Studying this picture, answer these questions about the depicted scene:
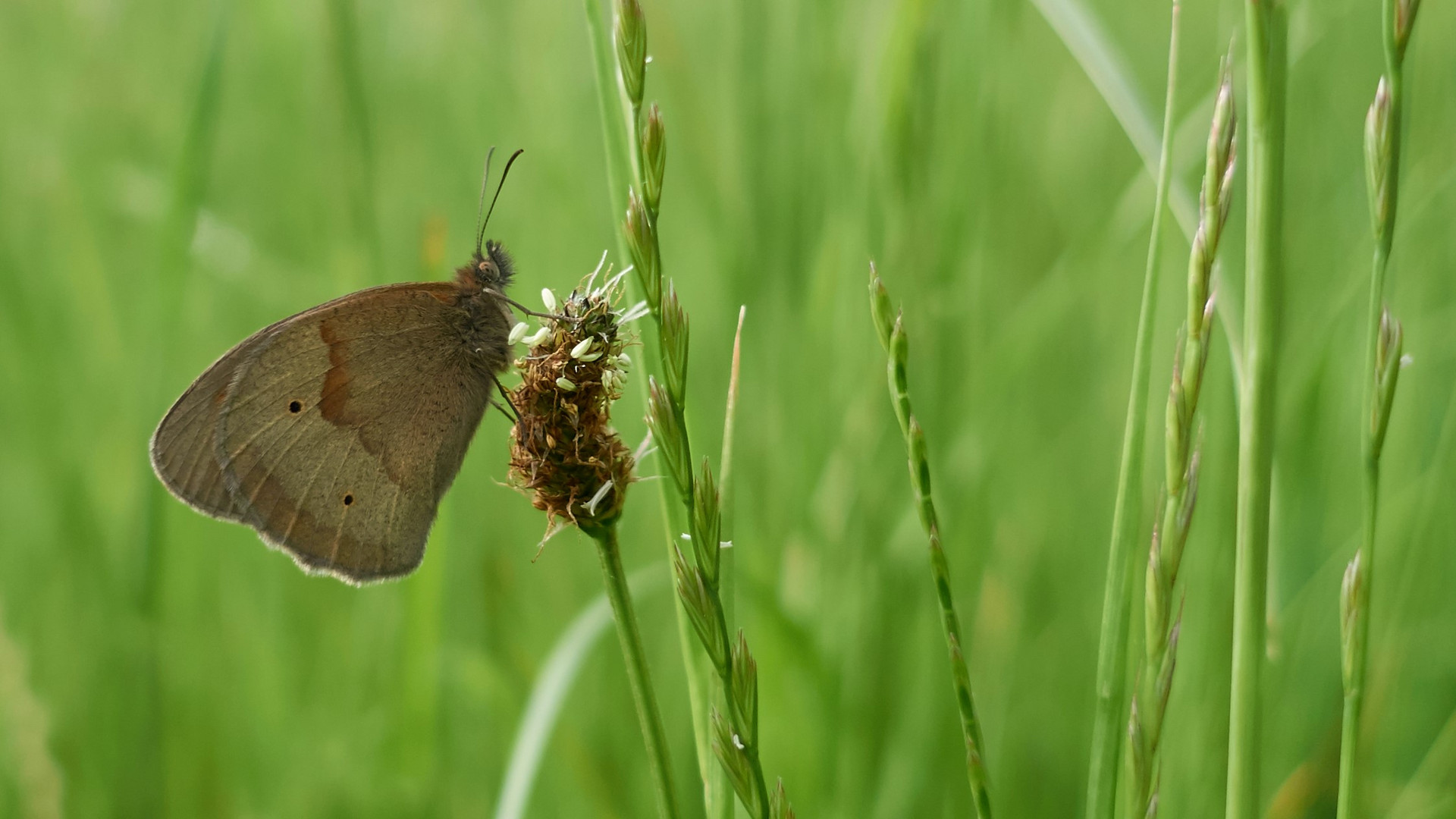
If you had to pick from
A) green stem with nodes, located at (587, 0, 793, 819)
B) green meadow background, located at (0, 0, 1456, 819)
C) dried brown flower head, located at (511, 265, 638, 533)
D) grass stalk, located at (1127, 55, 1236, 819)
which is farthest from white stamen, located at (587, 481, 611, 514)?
grass stalk, located at (1127, 55, 1236, 819)

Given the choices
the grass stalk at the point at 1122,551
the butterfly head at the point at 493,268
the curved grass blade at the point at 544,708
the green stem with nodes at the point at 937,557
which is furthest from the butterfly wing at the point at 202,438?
the grass stalk at the point at 1122,551

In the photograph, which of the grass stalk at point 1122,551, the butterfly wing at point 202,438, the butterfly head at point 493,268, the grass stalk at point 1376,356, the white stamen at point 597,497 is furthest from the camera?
the butterfly head at point 493,268

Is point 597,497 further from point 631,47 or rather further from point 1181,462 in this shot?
point 1181,462

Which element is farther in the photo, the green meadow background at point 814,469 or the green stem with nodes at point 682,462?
the green meadow background at point 814,469

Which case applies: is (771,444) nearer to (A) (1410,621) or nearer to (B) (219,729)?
(A) (1410,621)

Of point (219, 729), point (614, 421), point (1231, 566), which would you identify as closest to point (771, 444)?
point (614, 421)

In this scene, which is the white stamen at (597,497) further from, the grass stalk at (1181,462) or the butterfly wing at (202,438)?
the butterfly wing at (202,438)

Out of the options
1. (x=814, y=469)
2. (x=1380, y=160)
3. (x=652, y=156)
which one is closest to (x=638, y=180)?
(x=652, y=156)
